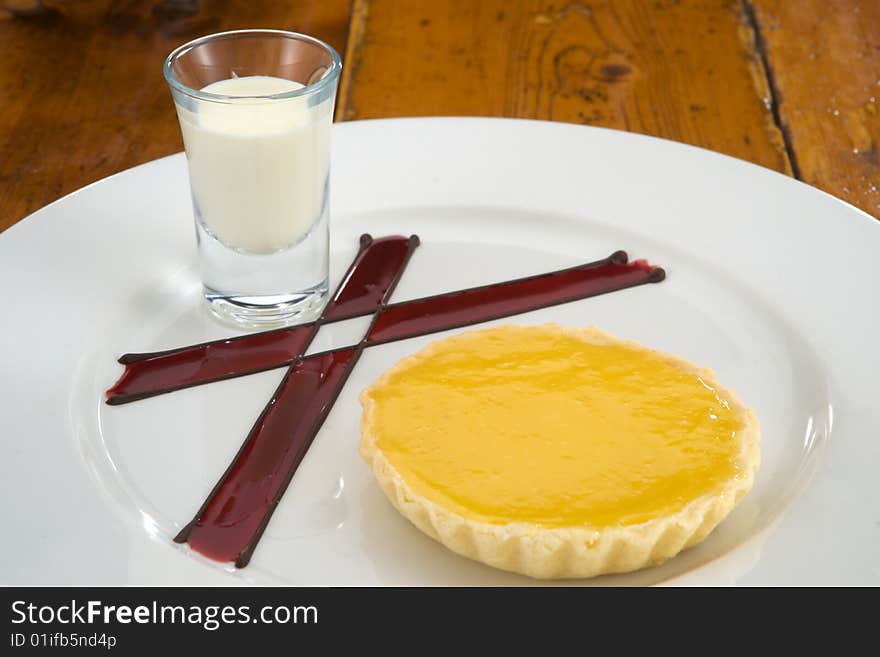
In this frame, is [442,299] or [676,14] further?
[676,14]

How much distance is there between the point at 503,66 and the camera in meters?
2.87

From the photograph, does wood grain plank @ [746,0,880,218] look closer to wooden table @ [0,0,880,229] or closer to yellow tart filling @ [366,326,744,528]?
wooden table @ [0,0,880,229]

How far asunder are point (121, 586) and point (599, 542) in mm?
588

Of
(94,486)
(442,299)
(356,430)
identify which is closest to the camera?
(94,486)

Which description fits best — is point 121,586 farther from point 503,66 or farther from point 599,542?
point 503,66

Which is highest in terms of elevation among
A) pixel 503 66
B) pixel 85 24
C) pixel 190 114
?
pixel 190 114

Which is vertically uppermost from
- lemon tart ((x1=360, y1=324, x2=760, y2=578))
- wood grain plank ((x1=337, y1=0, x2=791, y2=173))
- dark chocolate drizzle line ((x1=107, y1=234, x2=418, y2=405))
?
lemon tart ((x1=360, y1=324, x2=760, y2=578))

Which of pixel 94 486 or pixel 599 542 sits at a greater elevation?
pixel 599 542

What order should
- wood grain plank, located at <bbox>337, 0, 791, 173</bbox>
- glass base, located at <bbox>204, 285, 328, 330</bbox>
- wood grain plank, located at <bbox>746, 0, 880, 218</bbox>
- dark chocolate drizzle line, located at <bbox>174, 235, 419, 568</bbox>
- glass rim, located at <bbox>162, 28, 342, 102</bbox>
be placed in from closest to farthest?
1. dark chocolate drizzle line, located at <bbox>174, 235, 419, 568</bbox>
2. glass rim, located at <bbox>162, 28, 342, 102</bbox>
3. glass base, located at <bbox>204, 285, 328, 330</bbox>
4. wood grain plank, located at <bbox>746, 0, 880, 218</bbox>
5. wood grain plank, located at <bbox>337, 0, 791, 173</bbox>

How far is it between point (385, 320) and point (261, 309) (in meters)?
0.22

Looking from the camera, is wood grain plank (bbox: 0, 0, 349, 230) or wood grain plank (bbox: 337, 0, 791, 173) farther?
wood grain plank (bbox: 337, 0, 791, 173)

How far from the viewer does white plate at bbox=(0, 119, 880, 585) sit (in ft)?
4.74

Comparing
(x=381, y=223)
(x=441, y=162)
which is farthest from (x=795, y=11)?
(x=381, y=223)

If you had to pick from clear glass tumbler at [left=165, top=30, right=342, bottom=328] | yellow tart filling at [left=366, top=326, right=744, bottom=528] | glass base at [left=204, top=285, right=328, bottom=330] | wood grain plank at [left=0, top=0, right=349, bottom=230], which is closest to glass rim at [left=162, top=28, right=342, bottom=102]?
clear glass tumbler at [left=165, top=30, right=342, bottom=328]
